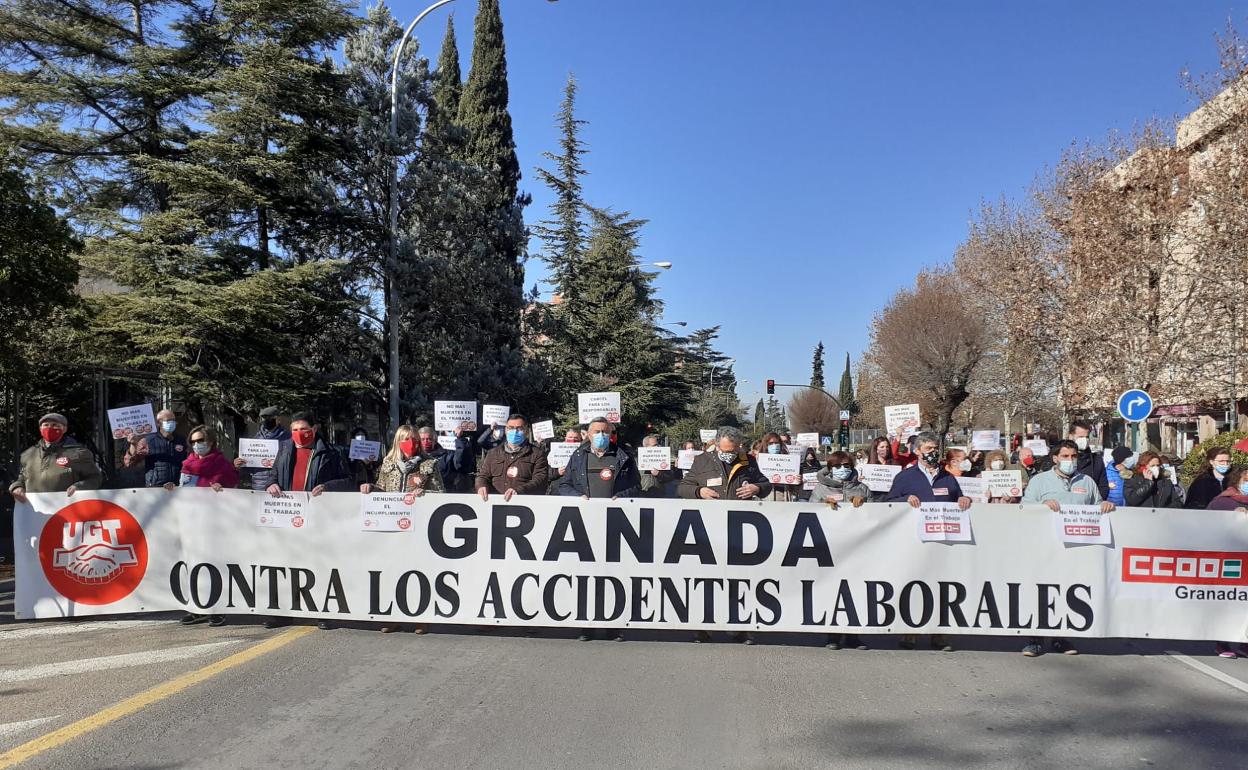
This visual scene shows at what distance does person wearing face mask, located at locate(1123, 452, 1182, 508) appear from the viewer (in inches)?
399

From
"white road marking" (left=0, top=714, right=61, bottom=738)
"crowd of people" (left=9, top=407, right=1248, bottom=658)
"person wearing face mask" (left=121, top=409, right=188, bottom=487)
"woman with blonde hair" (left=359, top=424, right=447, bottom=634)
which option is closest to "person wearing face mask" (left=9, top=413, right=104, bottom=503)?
"crowd of people" (left=9, top=407, right=1248, bottom=658)

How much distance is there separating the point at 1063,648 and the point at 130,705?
6.69 meters

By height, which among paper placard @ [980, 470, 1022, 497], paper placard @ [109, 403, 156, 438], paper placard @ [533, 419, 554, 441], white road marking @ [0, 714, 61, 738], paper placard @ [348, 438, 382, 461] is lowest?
white road marking @ [0, 714, 61, 738]

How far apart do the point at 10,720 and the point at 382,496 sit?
292 cm

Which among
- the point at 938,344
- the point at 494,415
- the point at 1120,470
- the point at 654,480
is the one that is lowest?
the point at 654,480

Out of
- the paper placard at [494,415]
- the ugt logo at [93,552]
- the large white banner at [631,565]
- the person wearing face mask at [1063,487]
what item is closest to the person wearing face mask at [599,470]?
the large white banner at [631,565]

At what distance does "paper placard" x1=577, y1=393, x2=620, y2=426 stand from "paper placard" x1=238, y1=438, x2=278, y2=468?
6.06 metres

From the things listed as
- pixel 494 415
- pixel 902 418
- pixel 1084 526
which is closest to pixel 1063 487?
pixel 1084 526

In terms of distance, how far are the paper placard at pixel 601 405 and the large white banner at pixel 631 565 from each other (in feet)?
25.4

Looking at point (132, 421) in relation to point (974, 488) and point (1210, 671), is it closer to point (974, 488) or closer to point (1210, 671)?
point (974, 488)

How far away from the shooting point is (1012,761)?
4.67 m

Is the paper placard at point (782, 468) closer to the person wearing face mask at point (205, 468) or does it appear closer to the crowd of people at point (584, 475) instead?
the crowd of people at point (584, 475)

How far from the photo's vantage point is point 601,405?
50.9 feet

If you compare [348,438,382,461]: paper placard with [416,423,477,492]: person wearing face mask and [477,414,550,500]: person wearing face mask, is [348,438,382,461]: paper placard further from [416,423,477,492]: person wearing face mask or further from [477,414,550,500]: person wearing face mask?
[477,414,550,500]: person wearing face mask
